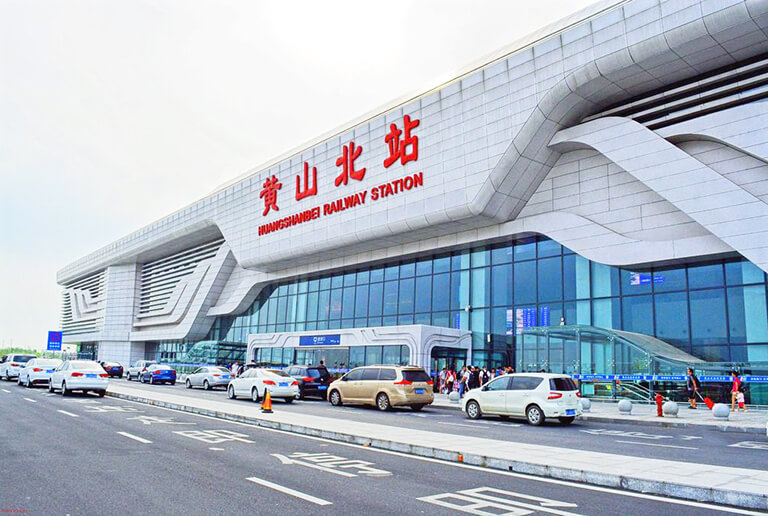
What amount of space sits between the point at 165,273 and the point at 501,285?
4577cm

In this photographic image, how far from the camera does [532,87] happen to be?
29.8 meters

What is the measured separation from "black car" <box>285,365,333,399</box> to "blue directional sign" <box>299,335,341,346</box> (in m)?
8.22

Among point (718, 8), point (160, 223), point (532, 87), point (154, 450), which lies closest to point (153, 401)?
point (154, 450)

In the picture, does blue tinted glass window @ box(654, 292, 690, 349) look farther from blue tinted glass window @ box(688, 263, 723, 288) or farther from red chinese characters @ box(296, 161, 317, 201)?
red chinese characters @ box(296, 161, 317, 201)

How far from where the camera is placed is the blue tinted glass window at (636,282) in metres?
28.5

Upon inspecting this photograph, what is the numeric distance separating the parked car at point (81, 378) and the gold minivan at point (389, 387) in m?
10.4

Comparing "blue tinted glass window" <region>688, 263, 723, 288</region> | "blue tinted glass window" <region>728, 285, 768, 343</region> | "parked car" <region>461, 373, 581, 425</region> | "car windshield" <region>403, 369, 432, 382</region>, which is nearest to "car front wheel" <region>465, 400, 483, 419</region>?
"parked car" <region>461, 373, 581, 425</region>

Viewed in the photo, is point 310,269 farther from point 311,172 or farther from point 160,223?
point 160,223

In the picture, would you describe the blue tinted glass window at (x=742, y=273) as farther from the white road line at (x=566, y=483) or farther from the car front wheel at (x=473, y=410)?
the white road line at (x=566, y=483)

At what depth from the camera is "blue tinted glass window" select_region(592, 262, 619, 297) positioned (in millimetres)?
29484

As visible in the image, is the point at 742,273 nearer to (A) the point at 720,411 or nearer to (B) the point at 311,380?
(A) the point at 720,411

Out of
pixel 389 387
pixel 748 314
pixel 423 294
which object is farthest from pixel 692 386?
pixel 423 294

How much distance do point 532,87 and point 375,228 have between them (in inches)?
491

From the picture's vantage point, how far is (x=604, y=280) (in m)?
29.8
